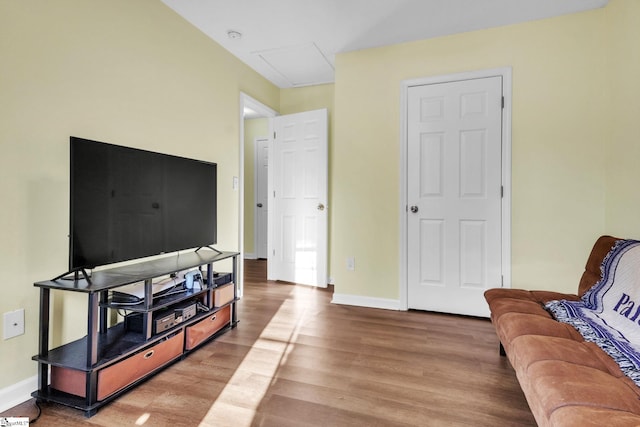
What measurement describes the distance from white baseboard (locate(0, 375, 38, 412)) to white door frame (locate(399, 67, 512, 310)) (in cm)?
256

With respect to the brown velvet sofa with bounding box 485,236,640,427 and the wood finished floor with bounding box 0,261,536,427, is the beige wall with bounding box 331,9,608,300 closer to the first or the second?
the wood finished floor with bounding box 0,261,536,427

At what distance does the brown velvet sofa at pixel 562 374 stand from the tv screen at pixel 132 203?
1.98m

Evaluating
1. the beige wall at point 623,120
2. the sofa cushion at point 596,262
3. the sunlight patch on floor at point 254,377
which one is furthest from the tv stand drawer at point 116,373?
the beige wall at point 623,120

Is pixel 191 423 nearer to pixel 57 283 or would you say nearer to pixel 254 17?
pixel 57 283

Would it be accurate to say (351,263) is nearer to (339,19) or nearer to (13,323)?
(339,19)

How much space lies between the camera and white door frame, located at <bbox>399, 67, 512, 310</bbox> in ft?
8.51

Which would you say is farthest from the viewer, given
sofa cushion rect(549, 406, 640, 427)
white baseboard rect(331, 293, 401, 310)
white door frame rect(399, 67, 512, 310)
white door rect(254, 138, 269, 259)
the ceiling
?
white door rect(254, 138, 269, 259)

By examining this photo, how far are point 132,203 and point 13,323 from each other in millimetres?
765

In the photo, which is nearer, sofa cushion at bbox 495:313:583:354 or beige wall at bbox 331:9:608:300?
sofa cushion at bbox 495:313:583:354

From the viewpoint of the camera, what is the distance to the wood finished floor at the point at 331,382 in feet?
4.67

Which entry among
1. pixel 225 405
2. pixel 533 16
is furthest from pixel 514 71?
pixel 225 405

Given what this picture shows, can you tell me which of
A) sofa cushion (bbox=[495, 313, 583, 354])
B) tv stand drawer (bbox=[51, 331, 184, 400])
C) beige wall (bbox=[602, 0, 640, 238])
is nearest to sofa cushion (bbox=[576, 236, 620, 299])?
beige wall (bbox=[602, 0, 640, 238])

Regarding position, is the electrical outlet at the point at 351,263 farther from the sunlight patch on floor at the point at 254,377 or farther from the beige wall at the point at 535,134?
the sunlight patch on floor at the point at 254,377

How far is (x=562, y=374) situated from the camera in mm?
1050
